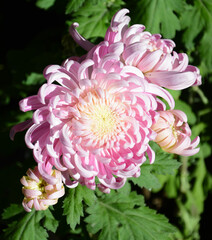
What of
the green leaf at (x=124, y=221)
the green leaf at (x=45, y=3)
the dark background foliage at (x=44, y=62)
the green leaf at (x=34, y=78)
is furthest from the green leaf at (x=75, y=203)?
the green leaf at (x=45, y=3)

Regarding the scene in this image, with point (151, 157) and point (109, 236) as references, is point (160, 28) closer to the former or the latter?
point (151, 157)

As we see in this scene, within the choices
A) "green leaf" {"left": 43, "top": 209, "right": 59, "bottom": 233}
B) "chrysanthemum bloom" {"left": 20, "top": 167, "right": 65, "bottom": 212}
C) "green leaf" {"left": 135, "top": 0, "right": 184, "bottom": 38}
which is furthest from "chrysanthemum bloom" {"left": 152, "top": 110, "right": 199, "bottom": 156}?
"green leaf" {"left": 43, "top": 209, "right": 59, "bottom": 233}

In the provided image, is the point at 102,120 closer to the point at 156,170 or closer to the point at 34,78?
the point at 156,170

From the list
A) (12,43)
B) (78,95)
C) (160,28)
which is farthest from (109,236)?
(12,43)

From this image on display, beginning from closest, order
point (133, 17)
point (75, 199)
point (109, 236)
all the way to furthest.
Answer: point (75, 199) → point (109, 236) → point (133, 17)

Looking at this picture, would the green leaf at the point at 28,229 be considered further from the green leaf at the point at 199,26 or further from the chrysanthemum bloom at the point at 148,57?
the green leaf at the point at 199,26

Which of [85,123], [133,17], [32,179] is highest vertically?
[133,17]

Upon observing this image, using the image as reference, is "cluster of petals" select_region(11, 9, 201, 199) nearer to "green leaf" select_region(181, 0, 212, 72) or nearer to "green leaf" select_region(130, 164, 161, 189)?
"green leaf" select_region(130, 164, 161, 189)
